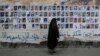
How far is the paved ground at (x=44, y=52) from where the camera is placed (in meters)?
15.4

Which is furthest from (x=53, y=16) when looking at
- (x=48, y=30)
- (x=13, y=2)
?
(x=13, y=2)

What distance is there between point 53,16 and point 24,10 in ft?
4.15

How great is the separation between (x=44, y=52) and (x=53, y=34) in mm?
1044

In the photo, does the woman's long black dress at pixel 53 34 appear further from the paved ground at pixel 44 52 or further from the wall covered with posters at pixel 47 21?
the wall covered with posters at pixel 47 21

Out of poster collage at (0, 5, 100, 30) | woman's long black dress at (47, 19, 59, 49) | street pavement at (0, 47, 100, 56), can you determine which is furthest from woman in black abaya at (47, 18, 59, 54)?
poster collage at (0, 5, 100, 30)

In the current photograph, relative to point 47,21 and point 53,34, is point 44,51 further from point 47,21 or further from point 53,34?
point 47,21

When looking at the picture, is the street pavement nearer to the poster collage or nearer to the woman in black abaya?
the woman in black abaya

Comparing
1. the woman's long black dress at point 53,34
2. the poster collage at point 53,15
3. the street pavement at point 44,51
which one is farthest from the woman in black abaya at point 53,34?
the poster collage at point 53,15

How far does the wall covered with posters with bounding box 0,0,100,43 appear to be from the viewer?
54.7 ft

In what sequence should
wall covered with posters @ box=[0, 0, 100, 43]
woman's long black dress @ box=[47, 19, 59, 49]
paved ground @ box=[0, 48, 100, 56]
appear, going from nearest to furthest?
woman's long black dress @ box=[47, 19, 59, 49] → paved ground @ box=[0, 48, 100, 56] → wall covered with posters @ box=[0, 0, 100, 43]

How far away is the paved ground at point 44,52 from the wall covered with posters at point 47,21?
1.70ft

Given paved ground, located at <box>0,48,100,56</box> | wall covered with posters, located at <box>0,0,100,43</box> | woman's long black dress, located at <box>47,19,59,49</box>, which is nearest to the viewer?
woman's long black dress, located at <box>47,19,59,49</box>

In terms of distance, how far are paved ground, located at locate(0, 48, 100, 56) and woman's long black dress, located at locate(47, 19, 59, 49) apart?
48 centimetres

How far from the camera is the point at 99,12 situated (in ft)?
54.9
